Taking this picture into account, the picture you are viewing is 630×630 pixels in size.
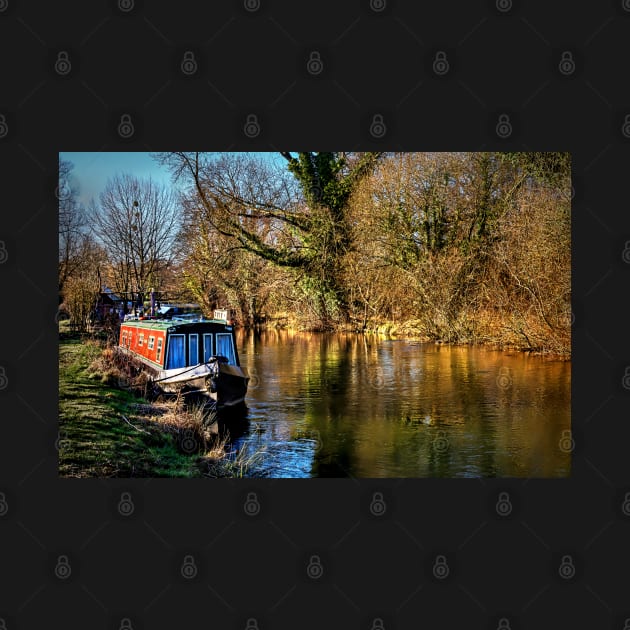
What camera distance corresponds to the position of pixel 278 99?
Result: 5266mm

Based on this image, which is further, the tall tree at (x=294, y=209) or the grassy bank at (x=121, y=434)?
the tall tree at (x=294, y=209)

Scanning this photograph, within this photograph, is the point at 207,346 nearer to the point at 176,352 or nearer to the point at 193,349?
the point at 193,349

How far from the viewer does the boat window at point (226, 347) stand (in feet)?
35.0

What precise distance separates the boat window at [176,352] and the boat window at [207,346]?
330 mm

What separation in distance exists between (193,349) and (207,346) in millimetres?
237

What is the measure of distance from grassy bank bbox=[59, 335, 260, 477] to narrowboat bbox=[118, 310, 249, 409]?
0.68 metres

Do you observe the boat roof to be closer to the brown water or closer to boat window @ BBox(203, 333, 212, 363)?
boat window @ BBox(203, 333, 212, 363)

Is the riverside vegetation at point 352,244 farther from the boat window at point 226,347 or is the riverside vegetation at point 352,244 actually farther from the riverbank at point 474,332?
the boat window at point 226,347

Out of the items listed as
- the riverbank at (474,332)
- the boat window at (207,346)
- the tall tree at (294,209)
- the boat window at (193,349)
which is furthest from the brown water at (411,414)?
the tall tree at (294,209)

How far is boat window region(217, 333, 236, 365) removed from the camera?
10664 millimetres

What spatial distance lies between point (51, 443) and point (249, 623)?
2.36 m

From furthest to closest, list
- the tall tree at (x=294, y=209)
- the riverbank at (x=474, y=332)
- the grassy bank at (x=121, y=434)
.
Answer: the tall tree at (x=294, y=209) → the riverbank at (x=474, y=332) → the grassy bank at (x=121, y=434)

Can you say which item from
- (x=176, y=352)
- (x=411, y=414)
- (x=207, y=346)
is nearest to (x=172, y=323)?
(x=176, y=352)

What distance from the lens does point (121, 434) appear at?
23.4ft
